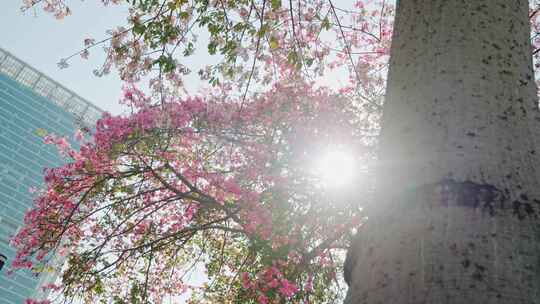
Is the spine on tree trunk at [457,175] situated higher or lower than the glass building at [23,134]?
lower

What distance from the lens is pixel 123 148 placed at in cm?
650

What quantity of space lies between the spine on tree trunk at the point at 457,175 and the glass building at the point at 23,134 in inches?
4906

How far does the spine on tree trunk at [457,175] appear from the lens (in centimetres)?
56

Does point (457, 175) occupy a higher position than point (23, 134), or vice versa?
point (23, 134)

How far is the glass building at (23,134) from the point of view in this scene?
113m

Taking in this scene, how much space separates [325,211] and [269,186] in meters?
1.20

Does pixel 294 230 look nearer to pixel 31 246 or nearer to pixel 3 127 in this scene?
pixel 31 246

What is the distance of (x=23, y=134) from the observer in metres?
127

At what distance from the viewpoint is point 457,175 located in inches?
25.6

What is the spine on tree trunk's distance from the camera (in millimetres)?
557

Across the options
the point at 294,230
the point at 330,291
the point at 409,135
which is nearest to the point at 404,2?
the point at 409,135

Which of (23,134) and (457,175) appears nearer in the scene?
(457,175)

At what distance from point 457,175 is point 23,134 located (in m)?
154

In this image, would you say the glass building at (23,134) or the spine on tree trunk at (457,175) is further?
the glass building at (23,134)
